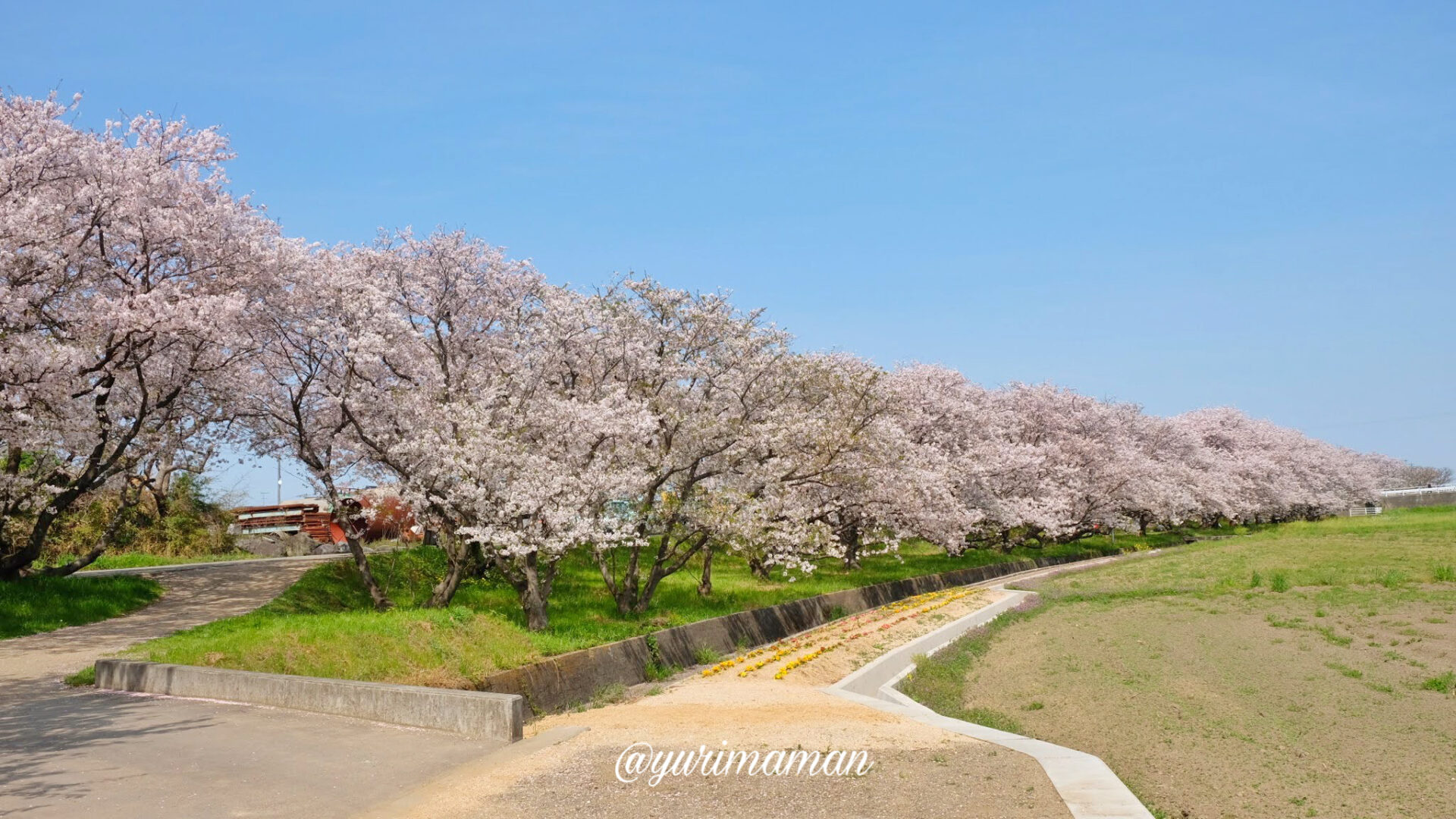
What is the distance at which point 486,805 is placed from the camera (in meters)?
8.56

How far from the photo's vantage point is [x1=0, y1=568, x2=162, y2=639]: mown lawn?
1912 centimetres

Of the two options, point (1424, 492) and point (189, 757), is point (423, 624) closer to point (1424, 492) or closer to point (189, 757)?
point (189, 757)

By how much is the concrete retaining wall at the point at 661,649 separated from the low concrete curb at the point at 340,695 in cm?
56

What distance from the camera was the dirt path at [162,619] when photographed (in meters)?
15.8

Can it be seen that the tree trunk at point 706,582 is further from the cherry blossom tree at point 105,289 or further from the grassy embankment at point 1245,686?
the cherry blossom tree at point 105,289

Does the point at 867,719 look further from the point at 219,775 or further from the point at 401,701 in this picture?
the point at 219,775

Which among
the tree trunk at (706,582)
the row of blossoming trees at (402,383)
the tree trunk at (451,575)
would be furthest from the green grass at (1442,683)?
the tree trunk at (451,575)

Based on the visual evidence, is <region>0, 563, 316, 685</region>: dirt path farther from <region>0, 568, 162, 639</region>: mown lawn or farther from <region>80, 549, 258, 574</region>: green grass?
<region>80, 549, 258, 574</region>: green grass

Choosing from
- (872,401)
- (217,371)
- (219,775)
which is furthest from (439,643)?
(872,401)

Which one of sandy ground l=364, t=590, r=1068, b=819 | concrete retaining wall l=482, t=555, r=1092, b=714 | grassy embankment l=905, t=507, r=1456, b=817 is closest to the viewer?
sandy ground l=364, t=590, r=1068, b=819

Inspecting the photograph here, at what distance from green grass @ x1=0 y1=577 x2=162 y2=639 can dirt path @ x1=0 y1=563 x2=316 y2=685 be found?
0.30 m

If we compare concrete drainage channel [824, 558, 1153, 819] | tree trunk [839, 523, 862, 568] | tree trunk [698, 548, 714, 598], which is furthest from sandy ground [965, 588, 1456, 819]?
tree trunk [839, 523, 862, 568]

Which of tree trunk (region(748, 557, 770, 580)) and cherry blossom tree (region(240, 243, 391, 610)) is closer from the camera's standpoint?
cherry blossom tree (region(240, 243, 391, 610))

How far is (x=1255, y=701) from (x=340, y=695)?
1250 cm
